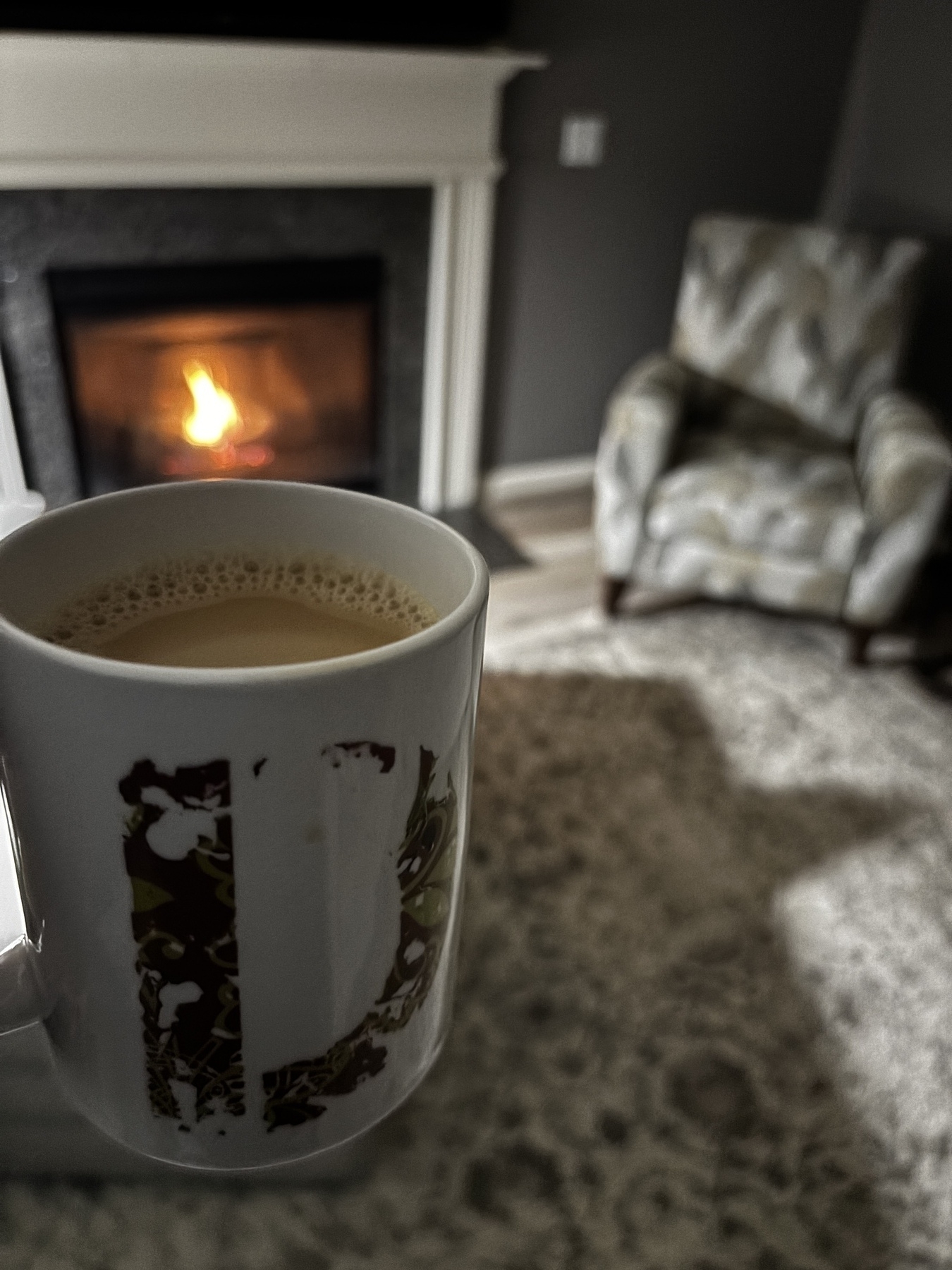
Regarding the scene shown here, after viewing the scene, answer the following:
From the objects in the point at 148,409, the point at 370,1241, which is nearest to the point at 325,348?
the point at 148,409

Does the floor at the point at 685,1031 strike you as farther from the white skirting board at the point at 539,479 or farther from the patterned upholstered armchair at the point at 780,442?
the white skirting board at the point at 539,479

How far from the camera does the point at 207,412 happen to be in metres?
2.37

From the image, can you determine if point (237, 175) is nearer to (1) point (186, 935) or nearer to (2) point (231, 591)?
(2) point (231, 591)

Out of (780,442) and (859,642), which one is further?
(780,442)

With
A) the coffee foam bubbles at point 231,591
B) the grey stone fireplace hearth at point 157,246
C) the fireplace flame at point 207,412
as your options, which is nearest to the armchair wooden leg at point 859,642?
the grey stone fireplace hearth at point 157,246

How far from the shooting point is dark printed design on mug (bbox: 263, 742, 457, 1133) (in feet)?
1.10

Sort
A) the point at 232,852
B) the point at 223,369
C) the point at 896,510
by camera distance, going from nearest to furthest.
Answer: the point at 232,852 < the point at 896,510 < the point at 223,369

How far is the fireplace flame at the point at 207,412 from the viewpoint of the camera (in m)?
2.33

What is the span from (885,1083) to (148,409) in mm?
2067

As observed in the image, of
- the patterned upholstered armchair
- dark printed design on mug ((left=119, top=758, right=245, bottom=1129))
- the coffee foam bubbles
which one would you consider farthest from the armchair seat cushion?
dark printed design on mug ((left=119, top=758, right=245, bottom=1129))

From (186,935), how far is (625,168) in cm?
260

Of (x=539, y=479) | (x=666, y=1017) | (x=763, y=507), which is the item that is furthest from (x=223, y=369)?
(x=666, y=1017)

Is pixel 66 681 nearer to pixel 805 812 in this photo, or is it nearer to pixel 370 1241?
pixel 370 1241

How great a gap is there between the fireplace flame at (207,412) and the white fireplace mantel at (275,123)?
0.45 m
